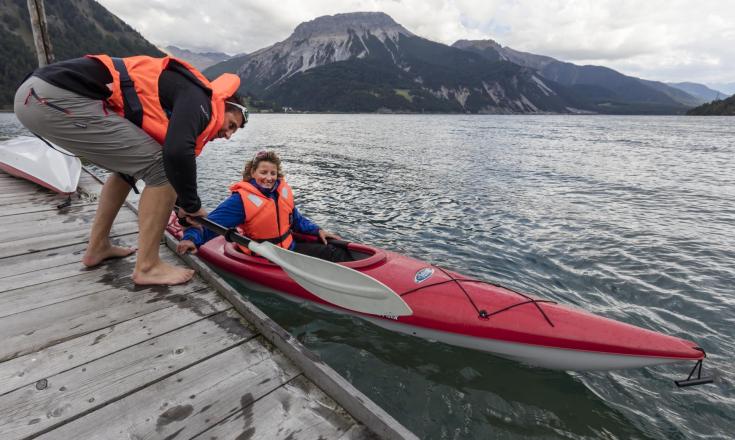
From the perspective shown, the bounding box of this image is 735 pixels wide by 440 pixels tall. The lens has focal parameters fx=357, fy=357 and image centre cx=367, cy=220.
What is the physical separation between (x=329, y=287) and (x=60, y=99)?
3024mm

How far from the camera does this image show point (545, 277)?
6746 millimetres

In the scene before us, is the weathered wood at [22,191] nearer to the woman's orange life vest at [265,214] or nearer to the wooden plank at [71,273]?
the wooden plank at [71,273]

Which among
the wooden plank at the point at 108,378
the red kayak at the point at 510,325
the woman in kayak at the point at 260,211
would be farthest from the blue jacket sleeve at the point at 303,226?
the wooden plank at the point at 108,378

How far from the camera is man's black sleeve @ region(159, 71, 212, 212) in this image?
296cm

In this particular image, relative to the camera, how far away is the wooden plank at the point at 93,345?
255 centimetres

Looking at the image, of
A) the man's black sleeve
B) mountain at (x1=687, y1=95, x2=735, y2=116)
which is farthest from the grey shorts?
mountain at (x1=687, y1=95, x2=735, y2=116)

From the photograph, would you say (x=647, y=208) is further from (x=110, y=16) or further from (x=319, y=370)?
(x=110, y=16)

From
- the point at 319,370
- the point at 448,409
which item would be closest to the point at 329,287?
the point at 319,370

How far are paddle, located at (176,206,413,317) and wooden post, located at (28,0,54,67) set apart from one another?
33.2ft

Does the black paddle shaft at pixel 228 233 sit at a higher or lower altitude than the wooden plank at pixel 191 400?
higher

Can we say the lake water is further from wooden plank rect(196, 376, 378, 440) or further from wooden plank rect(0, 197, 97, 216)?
wooden plank rect(0, 197, 97, 216)

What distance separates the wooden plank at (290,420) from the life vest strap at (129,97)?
9.11 ft

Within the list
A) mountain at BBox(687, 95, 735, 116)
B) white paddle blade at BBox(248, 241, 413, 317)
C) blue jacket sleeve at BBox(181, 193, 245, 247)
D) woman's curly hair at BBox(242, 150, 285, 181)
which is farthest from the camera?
mountain at BBox(687, 95, 735, 116)

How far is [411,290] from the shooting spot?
4.44 meters
